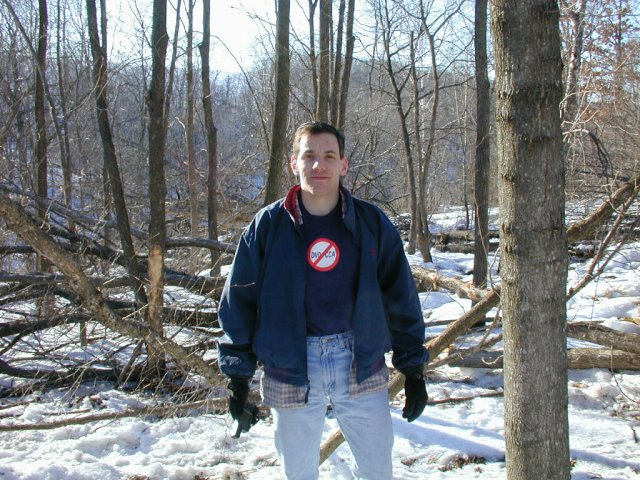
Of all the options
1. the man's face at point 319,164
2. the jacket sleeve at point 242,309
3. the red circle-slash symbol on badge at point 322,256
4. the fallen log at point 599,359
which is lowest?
the fallen log at point 599,359

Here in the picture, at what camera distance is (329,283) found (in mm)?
2246

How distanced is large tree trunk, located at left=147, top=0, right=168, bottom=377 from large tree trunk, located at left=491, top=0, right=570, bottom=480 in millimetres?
3239

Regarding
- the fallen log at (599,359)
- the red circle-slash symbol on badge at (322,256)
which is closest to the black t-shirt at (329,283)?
the red circle-slash symbol on badge at (322,256)

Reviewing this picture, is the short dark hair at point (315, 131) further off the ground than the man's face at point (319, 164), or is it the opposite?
the short dark hair at point (315, 131)

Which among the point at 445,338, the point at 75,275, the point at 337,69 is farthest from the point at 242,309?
the point at 337,69

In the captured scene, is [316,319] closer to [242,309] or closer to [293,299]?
[293,299]

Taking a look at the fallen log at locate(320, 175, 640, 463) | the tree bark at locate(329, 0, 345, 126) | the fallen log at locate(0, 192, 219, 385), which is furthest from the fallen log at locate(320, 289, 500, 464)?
the tree bark at locate(329, 0, 345, 126)

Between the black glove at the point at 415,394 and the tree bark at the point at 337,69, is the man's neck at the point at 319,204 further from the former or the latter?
the tree bark at the point at 337,69

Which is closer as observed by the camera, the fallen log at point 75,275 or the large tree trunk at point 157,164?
the fallen log at point 75,275

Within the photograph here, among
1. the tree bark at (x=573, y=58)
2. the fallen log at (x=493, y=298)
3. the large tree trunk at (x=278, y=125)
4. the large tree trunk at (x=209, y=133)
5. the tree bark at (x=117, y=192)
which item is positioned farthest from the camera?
the large tree trunk at (x=209, y=133)

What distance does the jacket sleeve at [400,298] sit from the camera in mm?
2326

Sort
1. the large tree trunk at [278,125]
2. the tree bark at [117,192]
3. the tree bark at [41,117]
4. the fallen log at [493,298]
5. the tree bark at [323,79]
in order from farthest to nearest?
1. the tree bark at [323,79]
2. the tree bark at [41,117]
3. the large tree trunk at [278,125]
4. the tree bark at [117,192]
5. the fallen log at [493,298]

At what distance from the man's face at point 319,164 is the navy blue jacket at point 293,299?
0.31 ft

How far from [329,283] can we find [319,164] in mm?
471
